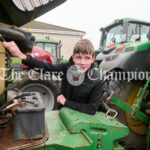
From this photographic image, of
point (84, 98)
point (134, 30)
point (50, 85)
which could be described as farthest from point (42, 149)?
point (134, 30)

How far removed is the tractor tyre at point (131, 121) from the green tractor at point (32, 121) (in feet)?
3.57

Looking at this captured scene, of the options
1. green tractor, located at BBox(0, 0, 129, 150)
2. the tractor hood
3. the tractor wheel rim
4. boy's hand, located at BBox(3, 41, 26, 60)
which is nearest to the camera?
green tractor, located at BBox(0, 0, 129, 150)

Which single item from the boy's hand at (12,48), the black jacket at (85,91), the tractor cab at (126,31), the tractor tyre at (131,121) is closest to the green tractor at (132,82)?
the tractor tyre at (131,121)

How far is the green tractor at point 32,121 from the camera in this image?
88 centimetres

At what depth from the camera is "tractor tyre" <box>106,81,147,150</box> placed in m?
2.27

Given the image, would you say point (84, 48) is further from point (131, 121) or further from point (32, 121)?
point (131, 121)

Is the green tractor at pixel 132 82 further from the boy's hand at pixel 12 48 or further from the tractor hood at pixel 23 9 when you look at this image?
the boy's hand at pixel 12 48

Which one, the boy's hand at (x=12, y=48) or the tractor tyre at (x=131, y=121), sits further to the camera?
the tractor tyre at (x=131, y=121)

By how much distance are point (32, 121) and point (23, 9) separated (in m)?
0.95

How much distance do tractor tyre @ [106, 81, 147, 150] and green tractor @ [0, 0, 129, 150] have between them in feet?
3.57

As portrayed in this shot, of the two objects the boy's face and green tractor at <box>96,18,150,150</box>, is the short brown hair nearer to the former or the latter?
the boy's face

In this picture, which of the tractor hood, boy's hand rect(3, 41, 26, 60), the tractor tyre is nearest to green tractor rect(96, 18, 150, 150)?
the tractor tyre

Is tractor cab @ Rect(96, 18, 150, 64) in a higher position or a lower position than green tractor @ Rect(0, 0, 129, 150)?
higher

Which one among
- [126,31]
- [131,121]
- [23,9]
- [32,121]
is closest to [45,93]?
[131,121]
